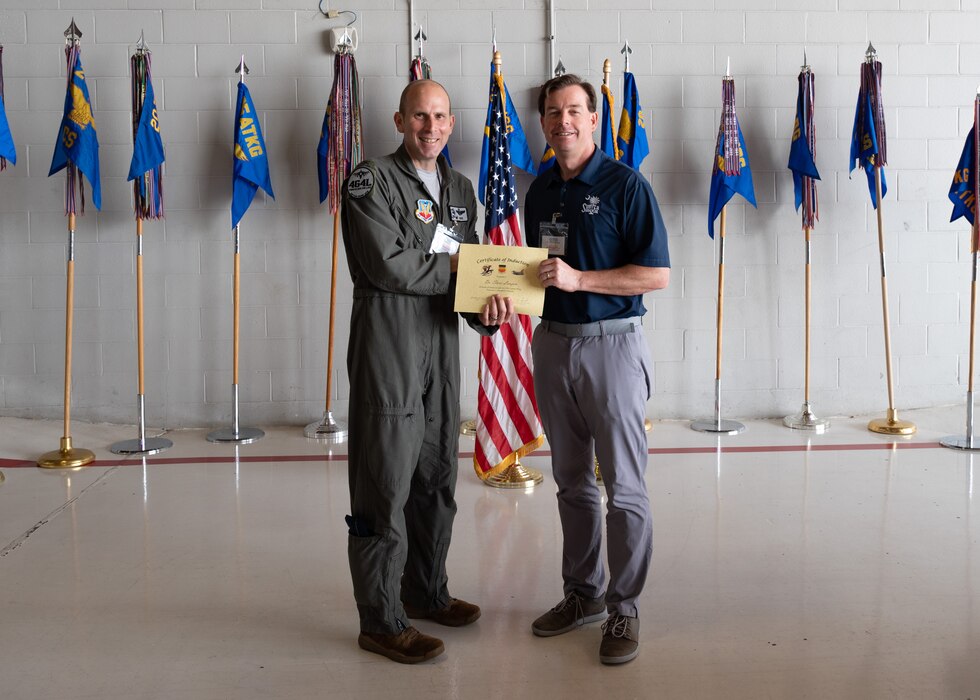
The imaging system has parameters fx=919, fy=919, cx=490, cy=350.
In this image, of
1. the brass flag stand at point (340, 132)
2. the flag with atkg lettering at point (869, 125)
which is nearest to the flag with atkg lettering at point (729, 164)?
the flag with atkg lettering at point (869, 125)

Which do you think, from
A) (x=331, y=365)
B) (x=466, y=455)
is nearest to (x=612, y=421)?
(x=466, y=455)

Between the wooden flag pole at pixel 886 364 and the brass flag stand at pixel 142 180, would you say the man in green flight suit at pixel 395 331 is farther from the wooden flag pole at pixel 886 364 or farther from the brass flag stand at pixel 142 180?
the wooden flag pole at pixel 886 364

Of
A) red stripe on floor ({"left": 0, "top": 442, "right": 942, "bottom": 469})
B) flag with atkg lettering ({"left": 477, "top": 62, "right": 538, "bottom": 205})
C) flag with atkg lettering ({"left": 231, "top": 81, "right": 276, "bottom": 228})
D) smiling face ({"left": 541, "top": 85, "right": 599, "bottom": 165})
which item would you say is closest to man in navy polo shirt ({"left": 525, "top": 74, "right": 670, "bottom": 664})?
smiling face ({"left": 541, "top": 85, "right": 599, "bottom": 165})

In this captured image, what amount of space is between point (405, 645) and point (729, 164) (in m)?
3.83

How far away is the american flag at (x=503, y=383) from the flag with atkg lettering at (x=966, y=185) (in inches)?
108

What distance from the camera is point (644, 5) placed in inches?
227

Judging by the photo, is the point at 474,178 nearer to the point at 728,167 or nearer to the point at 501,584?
the point at 728,167

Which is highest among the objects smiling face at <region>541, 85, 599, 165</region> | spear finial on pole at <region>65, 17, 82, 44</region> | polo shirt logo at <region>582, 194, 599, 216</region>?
spear finial on pole at <region>65, 17, 82, 44</region>

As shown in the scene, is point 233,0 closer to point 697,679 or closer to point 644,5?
point 644,5

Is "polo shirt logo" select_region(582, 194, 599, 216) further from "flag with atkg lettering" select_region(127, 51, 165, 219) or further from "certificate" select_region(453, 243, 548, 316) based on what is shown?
"flag with atkg lettering" select_region(127, 51, 165, 219)

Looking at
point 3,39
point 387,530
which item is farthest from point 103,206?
point 387,530

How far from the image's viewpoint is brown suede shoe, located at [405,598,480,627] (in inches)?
114

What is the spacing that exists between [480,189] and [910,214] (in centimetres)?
282

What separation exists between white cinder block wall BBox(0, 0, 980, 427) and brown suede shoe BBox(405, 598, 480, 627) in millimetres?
3038
